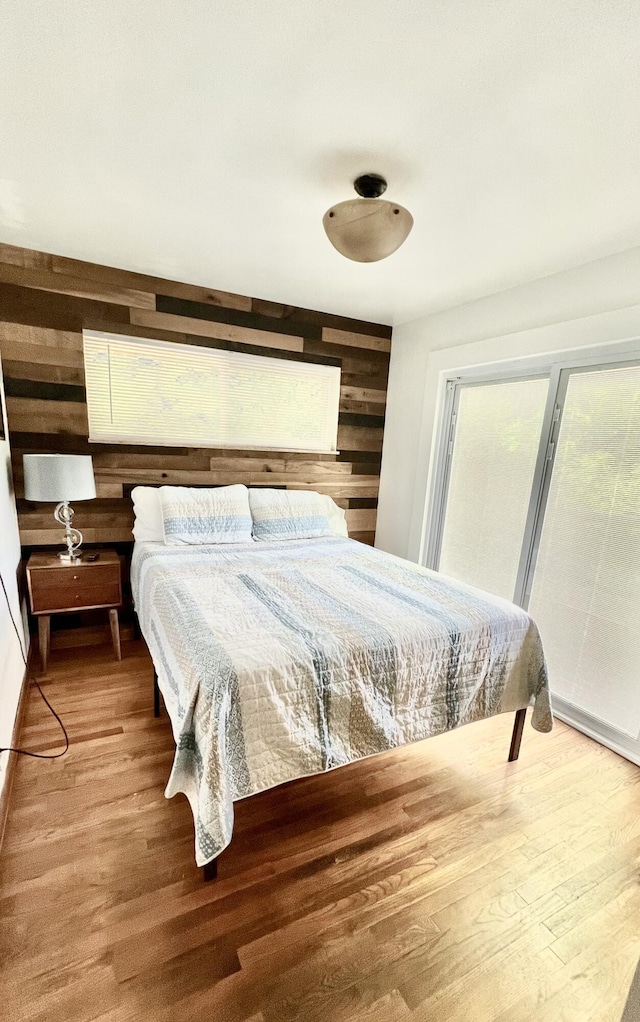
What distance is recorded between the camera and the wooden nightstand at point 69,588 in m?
2.35

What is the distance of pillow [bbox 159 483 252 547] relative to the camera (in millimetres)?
2605

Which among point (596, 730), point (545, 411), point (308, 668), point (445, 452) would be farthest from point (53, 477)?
point (596, 730)

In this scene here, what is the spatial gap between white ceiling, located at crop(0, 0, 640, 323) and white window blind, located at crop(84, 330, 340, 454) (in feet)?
2.28

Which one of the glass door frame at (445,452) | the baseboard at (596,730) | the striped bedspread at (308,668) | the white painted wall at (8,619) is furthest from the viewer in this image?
the glass door frame at (445,452)

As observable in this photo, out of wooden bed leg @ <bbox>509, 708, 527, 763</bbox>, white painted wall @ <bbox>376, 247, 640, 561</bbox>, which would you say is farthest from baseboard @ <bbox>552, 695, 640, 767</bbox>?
white painted wall @ <bbox>376, 247, 640, 561</bbox>

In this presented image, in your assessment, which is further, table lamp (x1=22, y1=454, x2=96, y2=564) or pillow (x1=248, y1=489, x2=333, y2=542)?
pillow (x1=248, y1=489, x2=333, y2=542)

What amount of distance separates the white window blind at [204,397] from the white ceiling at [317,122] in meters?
0.70

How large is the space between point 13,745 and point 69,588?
85 centimetres

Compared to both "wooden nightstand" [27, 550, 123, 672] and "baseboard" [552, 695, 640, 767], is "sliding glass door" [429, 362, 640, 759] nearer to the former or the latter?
"baseboard" [552, 695, 640, 767]

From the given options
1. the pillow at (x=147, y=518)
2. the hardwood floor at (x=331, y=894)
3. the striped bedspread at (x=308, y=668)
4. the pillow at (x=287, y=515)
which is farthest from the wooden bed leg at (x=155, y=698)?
the pillow at (x=287, y=515)

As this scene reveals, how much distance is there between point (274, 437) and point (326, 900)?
8.69ft

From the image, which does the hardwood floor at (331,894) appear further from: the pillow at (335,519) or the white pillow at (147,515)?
the pillow at (335,519)

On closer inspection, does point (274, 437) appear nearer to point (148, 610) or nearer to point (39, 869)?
point (148, 610)

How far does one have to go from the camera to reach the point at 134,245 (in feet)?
7.46
